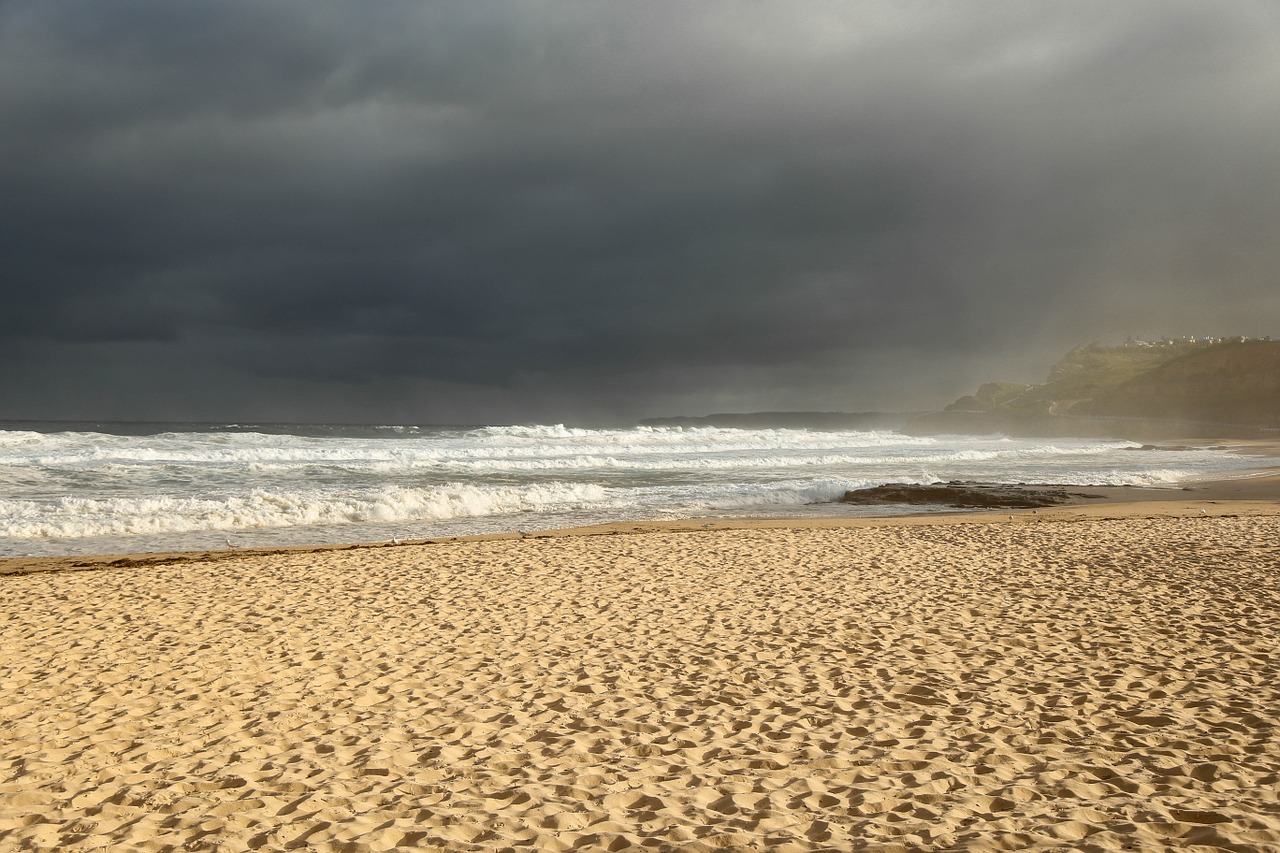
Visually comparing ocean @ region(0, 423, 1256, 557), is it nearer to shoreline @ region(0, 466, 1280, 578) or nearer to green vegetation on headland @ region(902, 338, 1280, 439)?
shoreline @ region(0, 466, 1280, 578)

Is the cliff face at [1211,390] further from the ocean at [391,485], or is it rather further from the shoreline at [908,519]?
the shoreline at [908,519]

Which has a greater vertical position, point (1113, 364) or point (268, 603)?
point (1113, 364)

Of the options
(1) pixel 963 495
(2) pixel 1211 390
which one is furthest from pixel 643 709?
(2) pixel 1211 390

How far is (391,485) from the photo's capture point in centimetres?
2445

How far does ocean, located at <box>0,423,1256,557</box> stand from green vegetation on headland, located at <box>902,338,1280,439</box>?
39.4m

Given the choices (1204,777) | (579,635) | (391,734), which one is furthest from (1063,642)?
(391,734)

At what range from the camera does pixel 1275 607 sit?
29.7ft

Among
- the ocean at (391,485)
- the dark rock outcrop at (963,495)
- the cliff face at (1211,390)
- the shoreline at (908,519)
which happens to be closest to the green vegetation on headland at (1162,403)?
the cliff face at (1211,390)

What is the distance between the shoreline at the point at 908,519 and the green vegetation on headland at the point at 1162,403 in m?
51.5

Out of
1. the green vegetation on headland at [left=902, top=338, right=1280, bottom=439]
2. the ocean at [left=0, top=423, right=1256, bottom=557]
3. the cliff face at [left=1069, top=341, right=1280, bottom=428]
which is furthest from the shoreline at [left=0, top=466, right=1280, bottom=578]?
the cliff face at [left=1069, top=341, right=1280, bottom=428]

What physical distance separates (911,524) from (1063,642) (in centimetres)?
1039

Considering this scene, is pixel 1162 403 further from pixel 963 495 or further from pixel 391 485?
pixel 391 485

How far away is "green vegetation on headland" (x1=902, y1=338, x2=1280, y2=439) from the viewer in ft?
250

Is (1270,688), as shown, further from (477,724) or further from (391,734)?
(391,734)
